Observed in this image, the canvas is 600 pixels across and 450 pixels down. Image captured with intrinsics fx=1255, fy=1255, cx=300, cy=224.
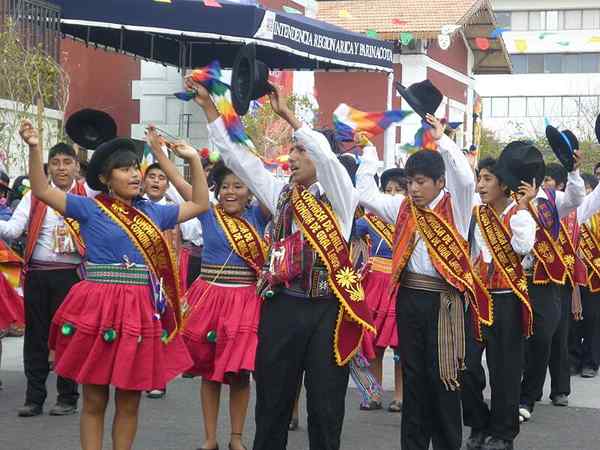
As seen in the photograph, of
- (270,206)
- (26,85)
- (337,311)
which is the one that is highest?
(26,85)

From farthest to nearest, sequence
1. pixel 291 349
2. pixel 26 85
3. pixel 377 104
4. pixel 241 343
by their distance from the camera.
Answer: pixel 377 104 → pixel 26 85 → pixel 241 343 → pixel 291 349

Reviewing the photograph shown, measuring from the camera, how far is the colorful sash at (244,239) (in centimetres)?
754

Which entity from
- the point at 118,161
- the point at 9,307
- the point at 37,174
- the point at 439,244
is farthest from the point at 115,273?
the point at 9,307

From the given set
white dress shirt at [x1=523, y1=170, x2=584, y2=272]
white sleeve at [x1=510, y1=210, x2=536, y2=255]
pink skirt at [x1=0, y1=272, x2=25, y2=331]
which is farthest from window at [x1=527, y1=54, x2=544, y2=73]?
white sleeve at [x1=510, y1=210, x2=536, y2=255]

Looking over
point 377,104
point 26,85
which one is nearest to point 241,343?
point 26,85

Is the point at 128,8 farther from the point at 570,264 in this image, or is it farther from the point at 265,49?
the point at 570,264

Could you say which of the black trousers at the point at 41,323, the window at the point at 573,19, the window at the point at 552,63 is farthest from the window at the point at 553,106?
the black trousers at the point at 41,323

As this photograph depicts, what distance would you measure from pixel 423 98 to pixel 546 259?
259 centimetres

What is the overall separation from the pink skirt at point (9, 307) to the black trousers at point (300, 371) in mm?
3418

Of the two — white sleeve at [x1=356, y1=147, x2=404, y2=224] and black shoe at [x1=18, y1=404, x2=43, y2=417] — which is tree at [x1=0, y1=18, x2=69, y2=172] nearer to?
black shoe at [x1=18, y1=404, x2=43, y2=417]

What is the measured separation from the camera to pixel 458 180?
652 cm

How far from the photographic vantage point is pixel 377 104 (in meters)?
32.8

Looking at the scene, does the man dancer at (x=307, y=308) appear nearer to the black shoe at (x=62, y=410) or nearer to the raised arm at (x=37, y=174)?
the raised arm at (x=37, y=174)

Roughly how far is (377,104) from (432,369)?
26478 millimetres
